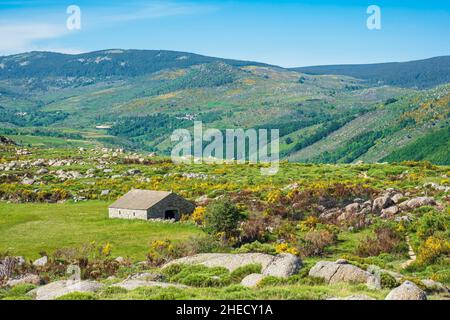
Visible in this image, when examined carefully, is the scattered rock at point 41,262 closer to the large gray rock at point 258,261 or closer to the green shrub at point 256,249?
the large gray rock at point 258,261

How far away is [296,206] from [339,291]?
90.7ft

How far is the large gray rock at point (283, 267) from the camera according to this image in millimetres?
23547

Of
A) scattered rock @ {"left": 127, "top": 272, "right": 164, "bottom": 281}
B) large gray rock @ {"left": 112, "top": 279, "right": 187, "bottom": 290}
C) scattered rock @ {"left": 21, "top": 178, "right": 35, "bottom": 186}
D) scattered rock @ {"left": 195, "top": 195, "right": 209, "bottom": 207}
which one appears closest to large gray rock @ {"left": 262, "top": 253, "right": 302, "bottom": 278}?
large gray rock @ {"left": 112, "top": 279, "right": 187, "bottom": 290}

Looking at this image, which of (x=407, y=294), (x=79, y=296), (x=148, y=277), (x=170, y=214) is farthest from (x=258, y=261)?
(x=170, y=214)

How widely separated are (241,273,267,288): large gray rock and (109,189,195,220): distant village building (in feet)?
77.7

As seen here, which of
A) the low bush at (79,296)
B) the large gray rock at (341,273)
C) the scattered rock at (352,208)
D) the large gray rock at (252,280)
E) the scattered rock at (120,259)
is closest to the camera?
the low bush at (79,296)

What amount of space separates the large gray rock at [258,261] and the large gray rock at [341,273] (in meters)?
1.03

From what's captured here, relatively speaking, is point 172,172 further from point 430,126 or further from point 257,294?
point 430,126

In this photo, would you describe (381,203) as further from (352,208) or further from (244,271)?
(244,271)

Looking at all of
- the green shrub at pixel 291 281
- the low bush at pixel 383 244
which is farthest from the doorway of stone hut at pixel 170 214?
the green shrub at pixel 291 281

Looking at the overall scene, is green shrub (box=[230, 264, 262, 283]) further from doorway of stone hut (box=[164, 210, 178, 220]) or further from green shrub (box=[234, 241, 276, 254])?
doorway of stone hut (box=[164, 210, 178, 220])

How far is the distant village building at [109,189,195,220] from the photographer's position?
46.2 m

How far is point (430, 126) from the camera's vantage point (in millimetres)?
169875

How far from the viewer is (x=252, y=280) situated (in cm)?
2266
